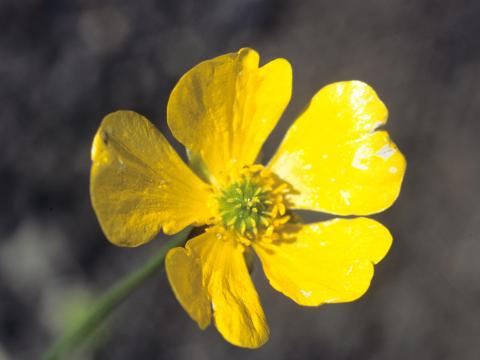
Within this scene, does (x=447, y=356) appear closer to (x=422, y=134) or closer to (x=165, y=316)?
(x=422, y=134)

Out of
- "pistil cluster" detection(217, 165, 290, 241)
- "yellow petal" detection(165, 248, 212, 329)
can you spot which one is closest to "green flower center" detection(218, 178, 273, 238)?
"pistil cluster" detection(217, 165, 290, 241)

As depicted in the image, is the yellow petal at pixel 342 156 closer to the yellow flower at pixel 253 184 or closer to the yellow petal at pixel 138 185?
the yellow flower at pixel 253 184

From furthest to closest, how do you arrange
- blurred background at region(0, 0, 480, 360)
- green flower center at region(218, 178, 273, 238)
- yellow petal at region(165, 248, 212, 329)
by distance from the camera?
blurred background at region(0, 0, 480, 360) → green flower center at region(218, 178, 273, 238) → yellow petal at region(165, 248, 212, 329)

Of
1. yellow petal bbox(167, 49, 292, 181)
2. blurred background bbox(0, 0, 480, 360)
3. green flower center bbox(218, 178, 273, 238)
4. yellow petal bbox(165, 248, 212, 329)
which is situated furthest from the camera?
blurred background bbox(0, 0, 480, 360)

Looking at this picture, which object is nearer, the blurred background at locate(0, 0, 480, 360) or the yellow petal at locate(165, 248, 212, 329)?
the yellow petal at locate(165, 248, 212, 329)

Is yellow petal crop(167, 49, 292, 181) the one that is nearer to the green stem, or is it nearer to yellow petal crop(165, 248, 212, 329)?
the green stem

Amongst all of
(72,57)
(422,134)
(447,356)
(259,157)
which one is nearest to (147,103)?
(72,57)

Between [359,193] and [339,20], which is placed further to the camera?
[339,20]
